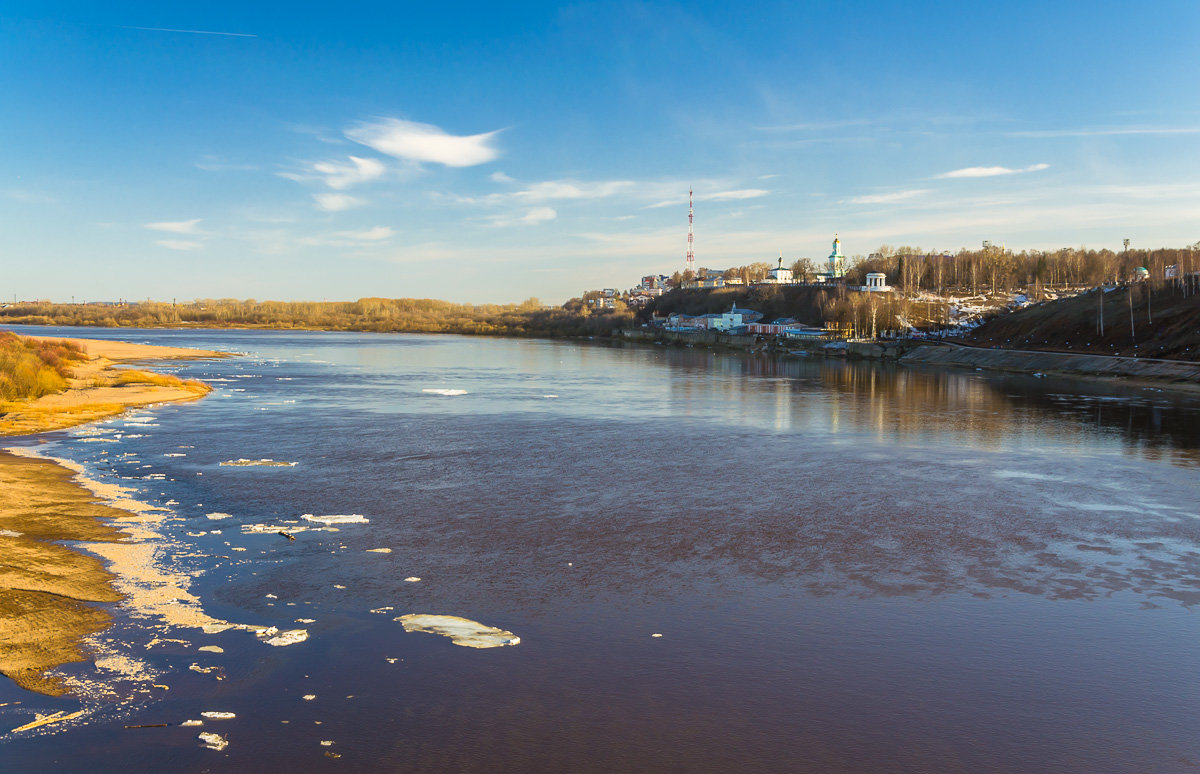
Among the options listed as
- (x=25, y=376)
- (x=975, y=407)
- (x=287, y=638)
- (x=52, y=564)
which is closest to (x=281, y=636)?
(x=287, y=638)

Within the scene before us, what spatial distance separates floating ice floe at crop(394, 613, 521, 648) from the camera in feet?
28.5

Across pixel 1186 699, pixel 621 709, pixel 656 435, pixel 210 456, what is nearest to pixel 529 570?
pixel 621 709

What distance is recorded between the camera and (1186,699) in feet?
25.0

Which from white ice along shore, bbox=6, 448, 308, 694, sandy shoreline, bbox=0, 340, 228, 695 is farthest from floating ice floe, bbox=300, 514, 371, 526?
sandy shoreline, bbox=0, 340, 228, 695

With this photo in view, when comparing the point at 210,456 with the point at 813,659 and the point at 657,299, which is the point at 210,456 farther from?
the point at 657,299

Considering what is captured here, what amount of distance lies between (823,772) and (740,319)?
118531mm

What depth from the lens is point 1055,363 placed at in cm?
5606

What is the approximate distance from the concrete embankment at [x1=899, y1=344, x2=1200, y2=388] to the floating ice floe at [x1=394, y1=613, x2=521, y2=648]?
45606mm

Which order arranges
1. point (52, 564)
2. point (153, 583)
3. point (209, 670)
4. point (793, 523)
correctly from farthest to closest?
1. point (793, 523)
2. point (52, 564)
3. point (153, 583)
4. point (209, 670)

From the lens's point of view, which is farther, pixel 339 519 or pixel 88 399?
pixel 88 399

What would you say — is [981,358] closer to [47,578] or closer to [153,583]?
[153,583]

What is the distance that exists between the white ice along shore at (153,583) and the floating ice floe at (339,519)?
223cm

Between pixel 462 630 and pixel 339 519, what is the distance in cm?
552

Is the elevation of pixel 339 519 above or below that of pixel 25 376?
below
